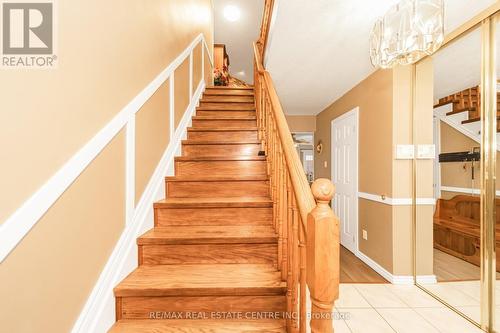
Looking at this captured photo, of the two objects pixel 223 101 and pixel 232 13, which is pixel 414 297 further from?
pixel 232 13

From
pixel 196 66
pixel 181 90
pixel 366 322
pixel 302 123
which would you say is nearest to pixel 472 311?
pixel 366 322

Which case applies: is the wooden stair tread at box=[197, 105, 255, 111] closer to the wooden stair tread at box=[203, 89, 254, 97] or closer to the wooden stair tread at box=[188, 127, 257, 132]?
the wooden stair tread at box=[203, 89, 254, 97]

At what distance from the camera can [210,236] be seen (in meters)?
1.42

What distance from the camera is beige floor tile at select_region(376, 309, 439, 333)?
1.76 meters

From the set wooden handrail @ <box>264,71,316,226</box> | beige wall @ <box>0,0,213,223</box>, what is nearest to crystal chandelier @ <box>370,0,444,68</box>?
wooden handrail @ <box>264,71,316,226</box>

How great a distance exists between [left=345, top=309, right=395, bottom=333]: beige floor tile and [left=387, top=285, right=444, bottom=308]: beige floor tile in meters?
0.45

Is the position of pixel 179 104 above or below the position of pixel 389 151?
above

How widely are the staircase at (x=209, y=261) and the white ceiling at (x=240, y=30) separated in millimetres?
4377

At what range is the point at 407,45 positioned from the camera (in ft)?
5.08

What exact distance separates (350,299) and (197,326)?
163 cm

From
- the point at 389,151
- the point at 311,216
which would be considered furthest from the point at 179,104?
the point at 389,151

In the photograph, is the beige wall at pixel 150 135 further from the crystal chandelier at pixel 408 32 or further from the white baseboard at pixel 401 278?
the white baseboard at pixel 401 278

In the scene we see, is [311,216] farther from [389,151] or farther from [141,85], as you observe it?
[389,151]

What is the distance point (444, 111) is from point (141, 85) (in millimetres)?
2634
